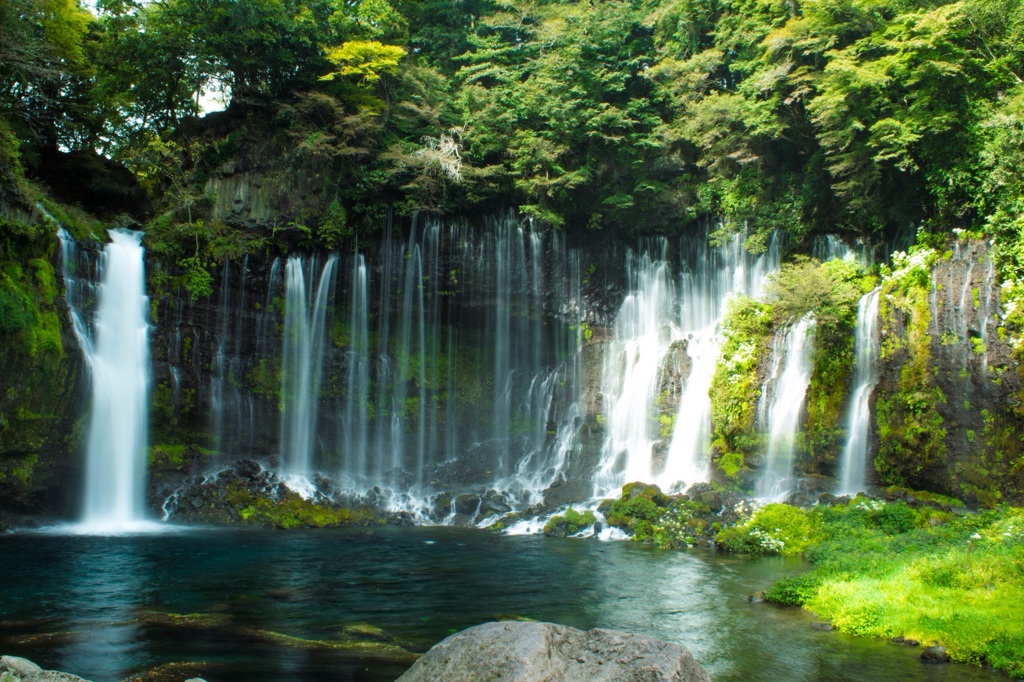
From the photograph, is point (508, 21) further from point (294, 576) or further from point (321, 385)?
point (294, 576)

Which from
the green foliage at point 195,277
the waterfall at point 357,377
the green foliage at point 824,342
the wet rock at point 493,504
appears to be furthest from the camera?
the waterfall at point 357,377

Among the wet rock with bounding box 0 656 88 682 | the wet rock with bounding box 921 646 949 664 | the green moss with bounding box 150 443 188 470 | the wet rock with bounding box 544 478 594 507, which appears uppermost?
the green moss with bounding box 150 443 188 470

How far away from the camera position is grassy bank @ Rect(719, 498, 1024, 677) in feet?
26.2

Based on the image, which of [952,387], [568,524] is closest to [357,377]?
[568,524]

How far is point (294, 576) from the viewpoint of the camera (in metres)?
12.4

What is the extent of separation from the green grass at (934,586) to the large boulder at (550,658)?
4688 millimetres

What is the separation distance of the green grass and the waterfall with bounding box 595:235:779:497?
7.83 metres

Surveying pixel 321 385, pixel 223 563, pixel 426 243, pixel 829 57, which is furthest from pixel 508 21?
pixel 223 563

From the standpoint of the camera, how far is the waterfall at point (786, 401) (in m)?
18.3

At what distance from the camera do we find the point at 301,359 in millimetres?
23594

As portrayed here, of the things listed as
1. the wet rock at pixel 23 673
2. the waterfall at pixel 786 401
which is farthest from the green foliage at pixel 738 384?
the wet rock at pixel 23 673

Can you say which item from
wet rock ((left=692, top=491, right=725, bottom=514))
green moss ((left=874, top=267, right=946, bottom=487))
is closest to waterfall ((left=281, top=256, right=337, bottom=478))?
wet rock ((left=692, top=491, right=725, bottom=514))

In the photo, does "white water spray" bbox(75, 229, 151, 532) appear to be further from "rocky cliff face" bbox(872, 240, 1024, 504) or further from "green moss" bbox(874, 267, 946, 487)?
"rocky cliff face" bbox(872, 240, 1024, 504)

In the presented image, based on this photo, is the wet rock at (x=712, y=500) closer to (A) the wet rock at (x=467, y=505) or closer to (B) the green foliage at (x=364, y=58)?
(A) the wet rock at (x=467, y=505)
